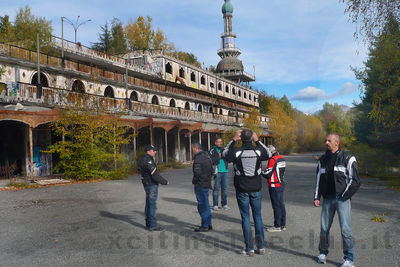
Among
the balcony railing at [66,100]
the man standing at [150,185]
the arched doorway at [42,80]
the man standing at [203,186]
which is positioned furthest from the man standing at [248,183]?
the arched doorway at [42,80]

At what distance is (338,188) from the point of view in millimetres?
4328

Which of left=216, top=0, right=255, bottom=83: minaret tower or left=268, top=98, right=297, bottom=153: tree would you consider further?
left=216, top=0, right=255, bottom=83: minaret tower

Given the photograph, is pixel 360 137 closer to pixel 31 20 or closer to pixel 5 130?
pixel 5 130

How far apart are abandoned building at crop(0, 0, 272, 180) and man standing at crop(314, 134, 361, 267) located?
13777 mm

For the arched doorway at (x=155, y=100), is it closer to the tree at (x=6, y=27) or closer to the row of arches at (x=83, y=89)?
the row of arches at (x=83, y=89)

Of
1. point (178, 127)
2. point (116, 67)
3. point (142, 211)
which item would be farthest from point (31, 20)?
point (142, 211)

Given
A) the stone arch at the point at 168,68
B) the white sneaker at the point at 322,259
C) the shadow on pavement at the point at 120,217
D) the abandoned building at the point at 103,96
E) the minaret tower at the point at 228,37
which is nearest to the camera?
the white sneaker at the point at 322,259

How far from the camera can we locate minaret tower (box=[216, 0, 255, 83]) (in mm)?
62969

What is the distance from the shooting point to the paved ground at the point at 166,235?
4.74 meters

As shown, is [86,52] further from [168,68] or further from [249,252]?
[249,252]

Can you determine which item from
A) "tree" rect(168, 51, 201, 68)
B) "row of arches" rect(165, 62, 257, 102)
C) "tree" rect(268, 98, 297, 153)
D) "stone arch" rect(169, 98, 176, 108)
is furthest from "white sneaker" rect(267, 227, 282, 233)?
"tree" rect(168, 51, 201, 68)

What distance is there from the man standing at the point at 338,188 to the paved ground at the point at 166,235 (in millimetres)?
387

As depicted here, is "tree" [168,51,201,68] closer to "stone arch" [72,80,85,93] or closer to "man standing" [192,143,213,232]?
"stone arch" [72,80,85,93]

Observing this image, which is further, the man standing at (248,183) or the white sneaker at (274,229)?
the white sneaker at (274,229)
